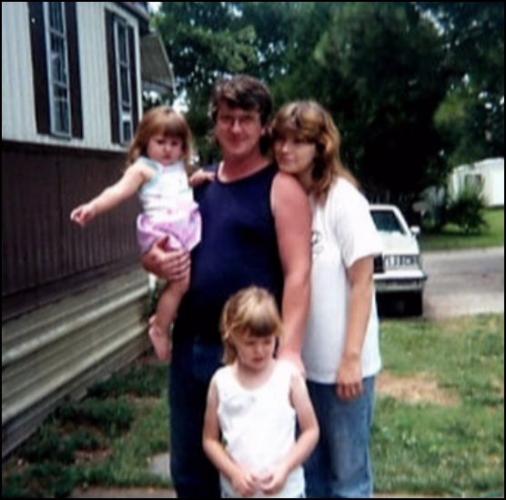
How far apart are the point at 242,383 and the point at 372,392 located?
363 millimetres

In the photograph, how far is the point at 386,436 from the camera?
508cm

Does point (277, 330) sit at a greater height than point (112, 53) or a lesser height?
lesser

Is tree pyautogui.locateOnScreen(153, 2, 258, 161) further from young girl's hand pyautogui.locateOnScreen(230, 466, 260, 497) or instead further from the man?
young girl's hand pyautogui.locateOnScreen(230, 466, 260, 497)

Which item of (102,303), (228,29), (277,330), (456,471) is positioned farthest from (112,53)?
(277,330)

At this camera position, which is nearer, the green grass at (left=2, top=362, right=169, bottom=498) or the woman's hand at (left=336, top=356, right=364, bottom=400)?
the woman's hand at (left=336, top=356, right=364, bottom=400)

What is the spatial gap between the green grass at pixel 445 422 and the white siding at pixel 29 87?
6.27 ft

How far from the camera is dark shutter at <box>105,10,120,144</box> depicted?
16.1 ft

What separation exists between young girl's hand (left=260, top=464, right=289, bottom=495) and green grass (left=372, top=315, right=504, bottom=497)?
3264 millimetres

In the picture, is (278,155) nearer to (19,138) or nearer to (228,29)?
(228,29)

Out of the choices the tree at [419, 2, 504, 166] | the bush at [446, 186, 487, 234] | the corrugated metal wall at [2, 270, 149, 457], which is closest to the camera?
the corrugated metal wall at [2, 270, 149, 457]

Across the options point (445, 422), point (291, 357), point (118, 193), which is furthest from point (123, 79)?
point (291, 357)

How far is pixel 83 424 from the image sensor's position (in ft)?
17.5

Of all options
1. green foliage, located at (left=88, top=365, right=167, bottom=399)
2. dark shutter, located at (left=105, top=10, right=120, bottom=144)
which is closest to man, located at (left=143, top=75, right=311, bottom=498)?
dark shutter, located at (left=105, top=10, right=120, bottom=144)

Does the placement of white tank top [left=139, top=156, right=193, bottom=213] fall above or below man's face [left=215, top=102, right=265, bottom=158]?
below
